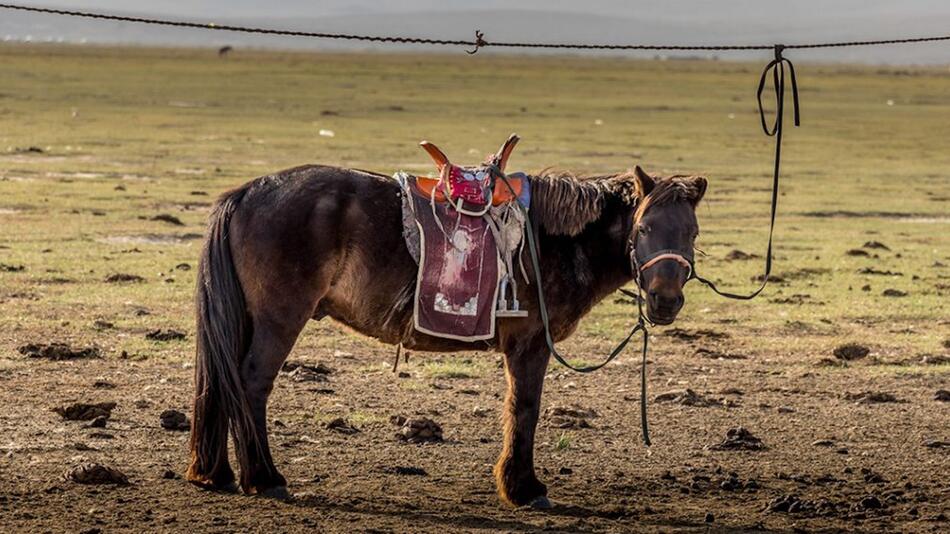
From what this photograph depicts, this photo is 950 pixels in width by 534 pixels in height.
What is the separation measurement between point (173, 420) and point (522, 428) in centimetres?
273

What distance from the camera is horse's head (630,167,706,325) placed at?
7812mm

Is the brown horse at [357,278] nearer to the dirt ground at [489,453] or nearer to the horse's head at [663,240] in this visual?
the horse's head at [663,240]

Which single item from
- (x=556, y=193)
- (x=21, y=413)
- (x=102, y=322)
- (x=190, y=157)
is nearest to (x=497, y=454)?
(x=556, y=193)

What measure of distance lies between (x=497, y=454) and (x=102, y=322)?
17.9 feet

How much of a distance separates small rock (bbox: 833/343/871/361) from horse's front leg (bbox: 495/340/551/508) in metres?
5.64

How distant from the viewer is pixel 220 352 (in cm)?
779

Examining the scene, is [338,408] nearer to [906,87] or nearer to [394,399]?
[394,399]

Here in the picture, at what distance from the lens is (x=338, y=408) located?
10500 mm

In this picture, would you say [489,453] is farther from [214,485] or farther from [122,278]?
[122,278]

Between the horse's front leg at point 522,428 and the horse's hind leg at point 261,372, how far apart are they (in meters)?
1.24

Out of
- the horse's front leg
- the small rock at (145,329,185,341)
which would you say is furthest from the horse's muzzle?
the small rock at (145,329,185,341)

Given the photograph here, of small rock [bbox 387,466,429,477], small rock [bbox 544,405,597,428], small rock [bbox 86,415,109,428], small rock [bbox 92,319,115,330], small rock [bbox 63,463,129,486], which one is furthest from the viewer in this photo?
small rock [bbox 92,319,115,330]

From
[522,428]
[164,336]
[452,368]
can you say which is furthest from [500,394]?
[164,336]

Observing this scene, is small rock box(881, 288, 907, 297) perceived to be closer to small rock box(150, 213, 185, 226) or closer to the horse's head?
the horse's head
